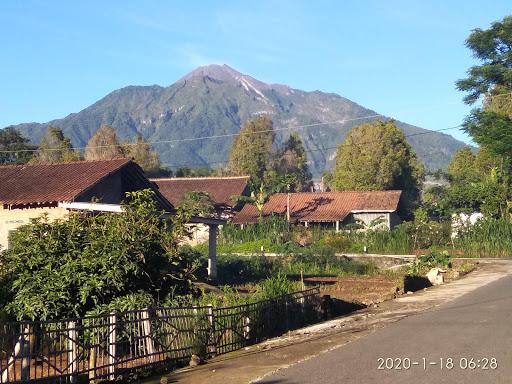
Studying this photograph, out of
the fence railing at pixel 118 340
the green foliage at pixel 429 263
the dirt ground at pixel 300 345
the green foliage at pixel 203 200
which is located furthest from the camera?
the green foliage at pixel 203 200

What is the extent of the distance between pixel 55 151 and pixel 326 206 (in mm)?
29620

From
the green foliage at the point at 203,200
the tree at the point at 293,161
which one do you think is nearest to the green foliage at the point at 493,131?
the green foliage at the point at 203,200

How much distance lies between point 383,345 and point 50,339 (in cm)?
609

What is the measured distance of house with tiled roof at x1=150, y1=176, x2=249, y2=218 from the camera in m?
65.4

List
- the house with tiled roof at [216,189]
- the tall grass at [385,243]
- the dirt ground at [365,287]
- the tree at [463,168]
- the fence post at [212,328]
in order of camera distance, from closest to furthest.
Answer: the fence post at [212,328], the dirt ground at [365,287], the tall grass at [385,243], the house with tiled roof at [216,189], the tree at [463,168]

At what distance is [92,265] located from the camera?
1428 centimetres

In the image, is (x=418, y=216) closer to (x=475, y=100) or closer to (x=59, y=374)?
(x=475, y=100)

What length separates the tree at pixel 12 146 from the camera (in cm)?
7962

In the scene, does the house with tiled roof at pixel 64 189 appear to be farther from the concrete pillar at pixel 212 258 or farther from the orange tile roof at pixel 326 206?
the orange tile roof at pixel 326 206

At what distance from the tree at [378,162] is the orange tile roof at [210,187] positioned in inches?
526

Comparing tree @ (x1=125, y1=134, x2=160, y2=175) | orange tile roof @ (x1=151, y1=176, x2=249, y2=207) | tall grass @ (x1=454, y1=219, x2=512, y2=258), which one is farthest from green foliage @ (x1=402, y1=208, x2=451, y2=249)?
tree @ (x1=125, y1=134, x2=160, y2=175)

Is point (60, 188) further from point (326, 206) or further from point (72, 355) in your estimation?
point (326, 206)

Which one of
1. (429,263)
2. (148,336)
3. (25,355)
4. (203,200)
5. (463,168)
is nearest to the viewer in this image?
(25,355)

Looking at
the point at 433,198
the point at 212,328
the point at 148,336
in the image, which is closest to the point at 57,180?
the point at 212,328
